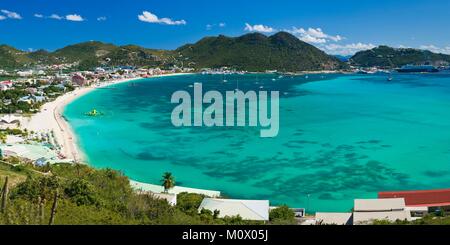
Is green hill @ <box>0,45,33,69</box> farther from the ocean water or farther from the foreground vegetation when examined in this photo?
the foreground vegetation

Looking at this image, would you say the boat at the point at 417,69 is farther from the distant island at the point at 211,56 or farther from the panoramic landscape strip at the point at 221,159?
the panoramic landscape strip at the point at 221,159

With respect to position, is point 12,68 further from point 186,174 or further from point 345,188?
point 345,188

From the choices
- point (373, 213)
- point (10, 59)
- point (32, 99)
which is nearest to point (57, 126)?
point (32, 99)

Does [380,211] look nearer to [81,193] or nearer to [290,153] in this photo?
[81,193]
